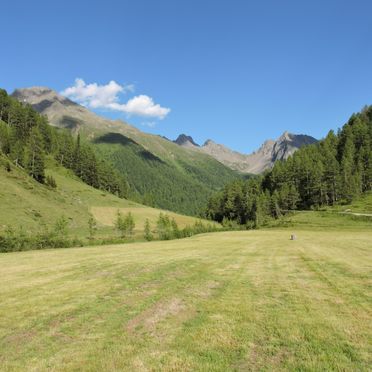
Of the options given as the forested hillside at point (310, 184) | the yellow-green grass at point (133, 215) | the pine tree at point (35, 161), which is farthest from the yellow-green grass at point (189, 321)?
the pine tree at point (35, 161)

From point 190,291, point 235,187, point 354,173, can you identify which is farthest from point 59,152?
point 190,291

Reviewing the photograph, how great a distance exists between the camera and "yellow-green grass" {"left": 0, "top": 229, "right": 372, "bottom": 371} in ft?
31.3

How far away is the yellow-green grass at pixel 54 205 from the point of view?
3479 inches

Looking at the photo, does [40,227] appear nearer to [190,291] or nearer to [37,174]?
[37,174]

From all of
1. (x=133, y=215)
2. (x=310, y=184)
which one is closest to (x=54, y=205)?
(x=133, y=215)

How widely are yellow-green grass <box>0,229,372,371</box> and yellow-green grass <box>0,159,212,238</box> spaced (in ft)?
230

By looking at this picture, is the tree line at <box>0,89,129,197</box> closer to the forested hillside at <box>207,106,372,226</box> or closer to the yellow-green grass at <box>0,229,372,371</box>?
the forested hillside at <box>207,106,372,226</box>

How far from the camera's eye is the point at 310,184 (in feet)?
474

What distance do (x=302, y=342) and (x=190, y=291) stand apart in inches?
306

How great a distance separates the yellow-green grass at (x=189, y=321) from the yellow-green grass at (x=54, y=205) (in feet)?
230

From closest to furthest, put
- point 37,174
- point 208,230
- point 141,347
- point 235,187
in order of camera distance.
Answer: point 141,347, point 208,230, point 37,174, point 235,187

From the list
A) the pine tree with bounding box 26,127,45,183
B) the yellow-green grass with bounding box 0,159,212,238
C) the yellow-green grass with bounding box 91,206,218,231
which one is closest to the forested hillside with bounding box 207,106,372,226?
the yellow-green grass with bounding box 91,206,218,231

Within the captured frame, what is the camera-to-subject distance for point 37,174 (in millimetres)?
135000

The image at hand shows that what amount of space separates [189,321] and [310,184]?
143 m
